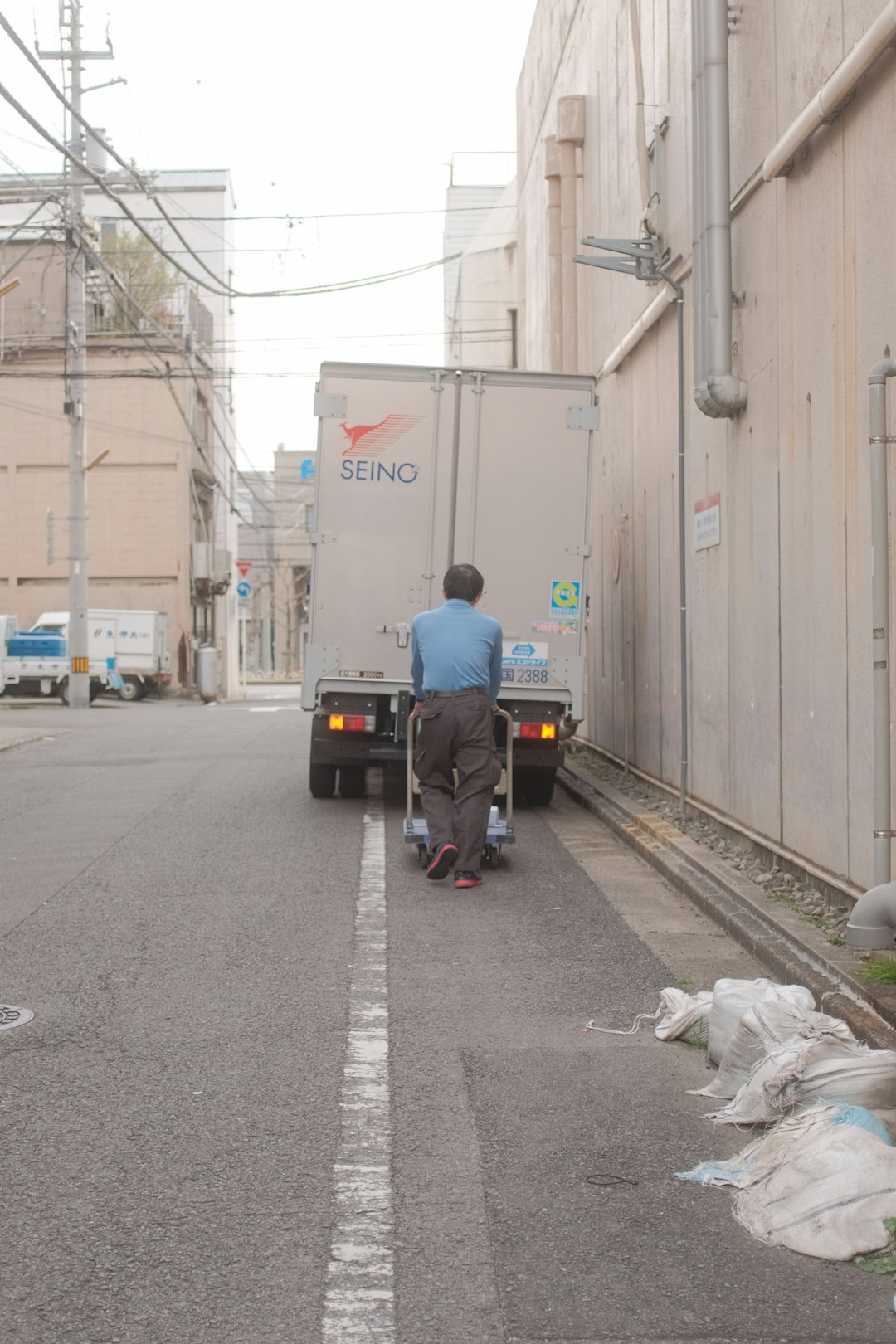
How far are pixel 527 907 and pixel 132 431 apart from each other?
39.6 m

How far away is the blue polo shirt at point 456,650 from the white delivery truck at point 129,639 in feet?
109

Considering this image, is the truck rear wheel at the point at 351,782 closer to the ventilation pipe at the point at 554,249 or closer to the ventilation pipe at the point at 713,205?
the ventilation pipe at the point at 713,205

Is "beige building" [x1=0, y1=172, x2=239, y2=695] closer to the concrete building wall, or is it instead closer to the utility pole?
the concrete building wall

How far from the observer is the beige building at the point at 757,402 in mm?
6711

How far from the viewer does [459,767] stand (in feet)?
29.4

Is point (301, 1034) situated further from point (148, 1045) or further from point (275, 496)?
point (275, 496)

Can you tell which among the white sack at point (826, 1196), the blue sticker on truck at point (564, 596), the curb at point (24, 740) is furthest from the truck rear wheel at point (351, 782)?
the white sack at point (826, 1196)

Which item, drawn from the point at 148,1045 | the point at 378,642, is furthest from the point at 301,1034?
the point at 378,642

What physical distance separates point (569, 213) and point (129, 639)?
87.0 ft

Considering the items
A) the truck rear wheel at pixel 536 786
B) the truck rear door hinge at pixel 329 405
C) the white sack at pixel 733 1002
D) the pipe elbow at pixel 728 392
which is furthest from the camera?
the truck rear wheel at pixel 536 786

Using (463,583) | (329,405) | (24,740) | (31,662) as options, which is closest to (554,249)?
(329,405)

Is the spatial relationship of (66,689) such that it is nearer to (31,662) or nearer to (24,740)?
(31,662)

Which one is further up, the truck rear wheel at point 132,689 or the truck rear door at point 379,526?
the truck rear door at point 379,526

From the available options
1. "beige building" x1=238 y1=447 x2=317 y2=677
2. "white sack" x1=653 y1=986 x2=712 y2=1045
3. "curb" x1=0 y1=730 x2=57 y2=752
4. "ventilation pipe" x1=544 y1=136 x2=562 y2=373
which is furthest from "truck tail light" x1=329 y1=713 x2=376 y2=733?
"beige building" x1=238 y1=447 x2=317 y2=677
